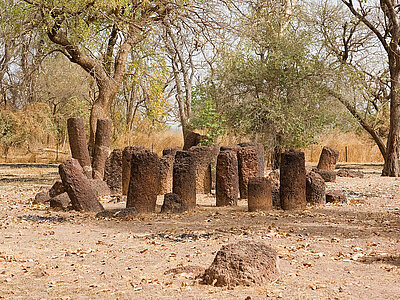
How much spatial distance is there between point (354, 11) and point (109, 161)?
437 inches

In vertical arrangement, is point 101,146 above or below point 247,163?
above

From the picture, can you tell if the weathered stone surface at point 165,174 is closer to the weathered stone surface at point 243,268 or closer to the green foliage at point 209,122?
the green foliage at point 209,122

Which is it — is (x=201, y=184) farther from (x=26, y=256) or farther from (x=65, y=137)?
(x=65, y=137)

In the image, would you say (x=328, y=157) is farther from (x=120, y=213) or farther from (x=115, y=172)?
(x=120, y=213)

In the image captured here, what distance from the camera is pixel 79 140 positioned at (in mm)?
15156

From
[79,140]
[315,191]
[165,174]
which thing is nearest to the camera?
[315,191]

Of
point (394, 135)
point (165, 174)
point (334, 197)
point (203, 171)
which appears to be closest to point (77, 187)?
point (165, 174)

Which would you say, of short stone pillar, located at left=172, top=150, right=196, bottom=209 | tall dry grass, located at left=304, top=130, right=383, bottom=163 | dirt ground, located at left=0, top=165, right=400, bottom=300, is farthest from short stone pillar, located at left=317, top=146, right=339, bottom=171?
tall dry grass, located at left=304, top=130, right=383, bottom=163

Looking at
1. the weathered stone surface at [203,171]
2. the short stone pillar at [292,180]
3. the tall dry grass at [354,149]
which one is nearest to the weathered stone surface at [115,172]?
the weathered stone surface at [203,171]

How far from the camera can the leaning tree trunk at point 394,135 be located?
19.0 m

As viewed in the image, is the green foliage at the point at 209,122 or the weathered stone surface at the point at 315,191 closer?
the weathered stone surface at the point at 315,191

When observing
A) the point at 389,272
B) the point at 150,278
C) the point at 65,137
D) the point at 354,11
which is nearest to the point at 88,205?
the point at 150,278

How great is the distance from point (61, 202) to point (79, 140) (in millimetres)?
4117

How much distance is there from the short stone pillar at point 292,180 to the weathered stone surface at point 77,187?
3.84 metres
